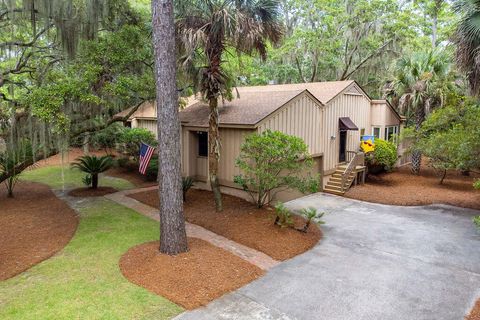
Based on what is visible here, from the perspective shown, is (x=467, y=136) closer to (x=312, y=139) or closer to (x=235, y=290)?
(x=312, y=139)

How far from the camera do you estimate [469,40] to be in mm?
9180

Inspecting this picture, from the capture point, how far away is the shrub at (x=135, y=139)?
16.1m

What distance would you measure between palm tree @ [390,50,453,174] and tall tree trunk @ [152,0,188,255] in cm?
1397

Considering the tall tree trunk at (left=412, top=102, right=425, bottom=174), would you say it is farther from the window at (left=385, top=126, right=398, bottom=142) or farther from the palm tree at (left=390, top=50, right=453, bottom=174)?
the window at (left=385, top=126, right=398, bottom=142)

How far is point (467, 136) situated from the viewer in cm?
1030

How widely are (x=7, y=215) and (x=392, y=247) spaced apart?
11267mm

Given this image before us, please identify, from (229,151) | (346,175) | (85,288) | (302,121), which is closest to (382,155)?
(346,175)

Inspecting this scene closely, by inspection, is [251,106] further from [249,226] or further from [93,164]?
[93,164]

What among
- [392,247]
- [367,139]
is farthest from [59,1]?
[367,139]

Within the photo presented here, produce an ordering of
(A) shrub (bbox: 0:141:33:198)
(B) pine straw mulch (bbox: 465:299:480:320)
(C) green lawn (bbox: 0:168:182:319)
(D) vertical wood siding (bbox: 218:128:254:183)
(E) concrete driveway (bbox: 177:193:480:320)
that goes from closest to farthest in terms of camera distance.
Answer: (C) green lawn (bbox: 0:168:182:319)
(B) pine straw mulch (bbox: 465:299:480:320)
(E) concrete driveway (bbox: 177:193:480:320)
(A) shrub (bbox: 0:141:33:198)
(D) vertical wood siding (bbox: 218:128:254:183)

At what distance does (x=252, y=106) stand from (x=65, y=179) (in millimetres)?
9756

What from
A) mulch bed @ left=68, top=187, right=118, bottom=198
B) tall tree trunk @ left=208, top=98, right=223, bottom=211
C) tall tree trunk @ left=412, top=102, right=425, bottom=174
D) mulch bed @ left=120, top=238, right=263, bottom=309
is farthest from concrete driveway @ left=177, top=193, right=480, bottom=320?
mulch bed @ left=68, top=187, right=118, bottom=198

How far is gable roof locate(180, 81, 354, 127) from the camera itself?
1161 cm

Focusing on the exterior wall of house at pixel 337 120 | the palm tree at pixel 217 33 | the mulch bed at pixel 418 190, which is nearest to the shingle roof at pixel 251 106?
the exterior wall of house at pixel 337 120
